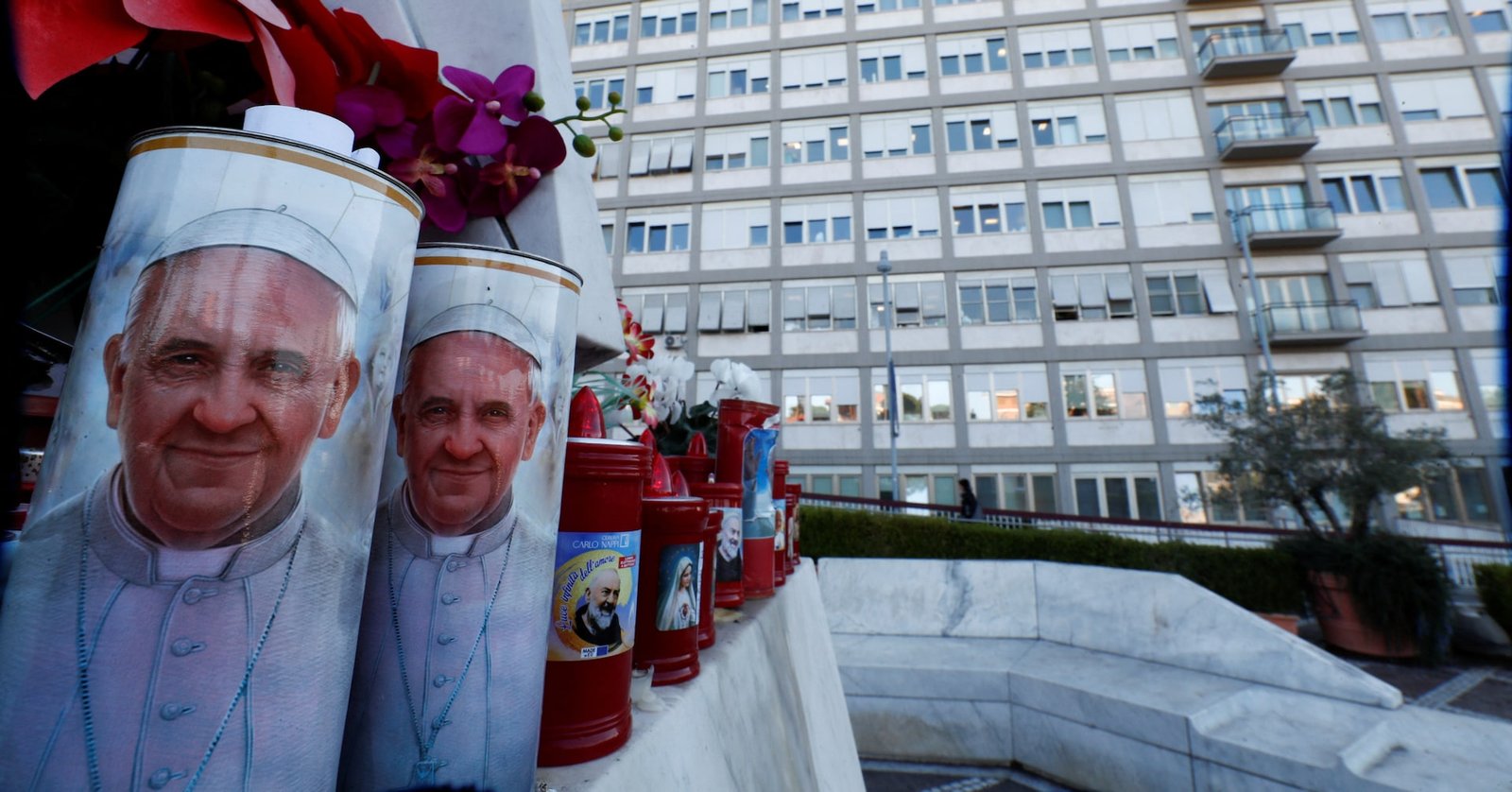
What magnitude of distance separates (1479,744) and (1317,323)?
12.6 metres

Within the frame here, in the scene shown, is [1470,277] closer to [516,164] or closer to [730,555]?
[730,555]

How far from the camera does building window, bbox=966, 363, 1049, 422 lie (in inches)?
508

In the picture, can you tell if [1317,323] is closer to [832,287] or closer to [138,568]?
[832,287]

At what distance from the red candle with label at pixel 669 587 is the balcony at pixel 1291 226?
52.5ft

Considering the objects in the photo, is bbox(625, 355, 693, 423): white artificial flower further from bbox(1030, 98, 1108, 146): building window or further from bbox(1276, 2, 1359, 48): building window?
bbox(1276, 2, 1359, 48): building window

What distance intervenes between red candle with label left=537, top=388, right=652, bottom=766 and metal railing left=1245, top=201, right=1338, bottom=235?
16407 millimetres

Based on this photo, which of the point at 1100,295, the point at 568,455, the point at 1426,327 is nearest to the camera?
the point at 568,455

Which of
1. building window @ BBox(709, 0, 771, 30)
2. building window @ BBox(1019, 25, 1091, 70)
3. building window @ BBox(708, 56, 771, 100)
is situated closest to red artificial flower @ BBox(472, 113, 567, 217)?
building window @ BBox(708, 56, 771, 100)

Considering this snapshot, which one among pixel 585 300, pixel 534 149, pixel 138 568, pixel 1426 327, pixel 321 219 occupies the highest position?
pixel 1426 327

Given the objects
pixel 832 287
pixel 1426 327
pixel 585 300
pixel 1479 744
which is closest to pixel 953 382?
pixel 832 287

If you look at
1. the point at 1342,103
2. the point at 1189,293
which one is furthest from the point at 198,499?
the point at 1342,103

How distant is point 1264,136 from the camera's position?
1319cm

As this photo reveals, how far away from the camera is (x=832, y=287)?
14.2 meters

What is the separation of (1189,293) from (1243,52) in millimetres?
5858
